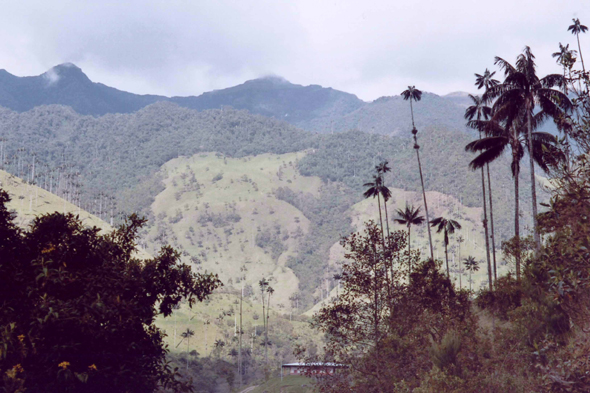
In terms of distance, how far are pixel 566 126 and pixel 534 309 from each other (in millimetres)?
18562

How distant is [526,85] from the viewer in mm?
34281

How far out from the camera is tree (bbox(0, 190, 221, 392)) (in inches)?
545

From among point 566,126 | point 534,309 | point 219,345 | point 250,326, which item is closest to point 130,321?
point 566,126

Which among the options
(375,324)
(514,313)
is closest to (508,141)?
(514,313)

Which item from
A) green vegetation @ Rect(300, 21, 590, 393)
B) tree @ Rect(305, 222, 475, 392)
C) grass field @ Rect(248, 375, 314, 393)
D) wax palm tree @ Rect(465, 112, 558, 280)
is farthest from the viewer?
grass field @ Rect(248, 375, 314, 393)

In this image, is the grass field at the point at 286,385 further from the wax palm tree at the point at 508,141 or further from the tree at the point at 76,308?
the tree at the point at 76,308

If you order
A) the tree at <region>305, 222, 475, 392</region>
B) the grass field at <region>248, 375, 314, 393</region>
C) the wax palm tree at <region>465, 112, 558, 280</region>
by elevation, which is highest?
the wax palm tree at <region>465, 112, 558, 280</region>

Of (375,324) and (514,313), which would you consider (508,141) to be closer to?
(514,313)

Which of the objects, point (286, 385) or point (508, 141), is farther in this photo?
point (286, 385)

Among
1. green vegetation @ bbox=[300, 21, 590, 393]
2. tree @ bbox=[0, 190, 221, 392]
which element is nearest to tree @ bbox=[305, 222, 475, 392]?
green vegetation @ bbox=[300, 21, 590, 393]

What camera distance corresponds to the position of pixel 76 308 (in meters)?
14.2

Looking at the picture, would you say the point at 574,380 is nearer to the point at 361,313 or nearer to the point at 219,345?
→ the point at 361,313

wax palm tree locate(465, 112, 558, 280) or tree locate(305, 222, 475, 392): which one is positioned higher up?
wax palm tree locate(465, 112, 558, 280)

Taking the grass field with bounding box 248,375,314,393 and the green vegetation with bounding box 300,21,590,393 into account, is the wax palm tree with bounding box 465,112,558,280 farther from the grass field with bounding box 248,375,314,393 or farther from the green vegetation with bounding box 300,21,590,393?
the grass field with bounding box 248,375,314,393
